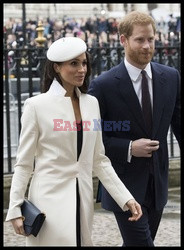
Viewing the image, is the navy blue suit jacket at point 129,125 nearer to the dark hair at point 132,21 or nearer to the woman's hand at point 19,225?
Result: the dark hair at point 132,21

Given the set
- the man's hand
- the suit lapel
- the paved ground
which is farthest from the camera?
the paved ground

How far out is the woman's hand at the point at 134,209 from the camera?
432 cm

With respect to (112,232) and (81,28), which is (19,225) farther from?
(81,28)

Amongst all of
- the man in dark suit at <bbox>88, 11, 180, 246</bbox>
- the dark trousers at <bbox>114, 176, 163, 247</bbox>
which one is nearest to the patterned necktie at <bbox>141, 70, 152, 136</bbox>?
the man in dark suit at <bbox>88, 11, 180, 246</bbox>

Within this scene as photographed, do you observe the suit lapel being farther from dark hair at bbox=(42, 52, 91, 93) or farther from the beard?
dark hair at bbox=(42, 52, 91, 93)

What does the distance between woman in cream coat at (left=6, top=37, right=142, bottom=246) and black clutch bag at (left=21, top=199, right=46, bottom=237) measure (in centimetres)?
3

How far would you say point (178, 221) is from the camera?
26.7ft

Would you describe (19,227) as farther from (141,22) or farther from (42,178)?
(141,22)

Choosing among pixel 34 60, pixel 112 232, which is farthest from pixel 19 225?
pixel 34 60

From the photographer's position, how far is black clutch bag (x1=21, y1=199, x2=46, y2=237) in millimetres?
4039

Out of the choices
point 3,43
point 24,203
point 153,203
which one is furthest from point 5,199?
point 24,203

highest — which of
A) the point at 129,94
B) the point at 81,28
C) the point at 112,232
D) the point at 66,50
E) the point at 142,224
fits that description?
the point at 81,28

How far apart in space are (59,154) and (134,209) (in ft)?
1.66

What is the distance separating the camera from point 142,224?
4.73m
